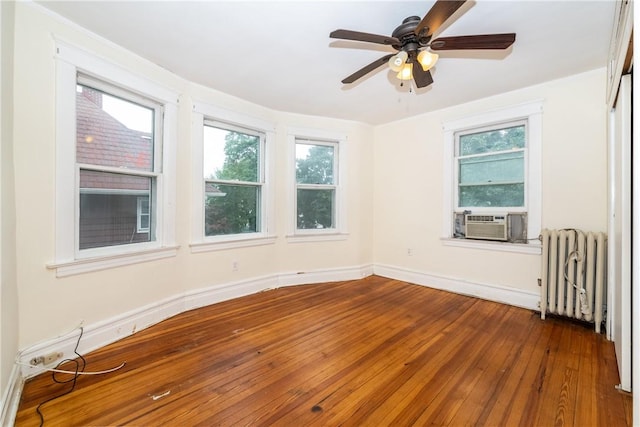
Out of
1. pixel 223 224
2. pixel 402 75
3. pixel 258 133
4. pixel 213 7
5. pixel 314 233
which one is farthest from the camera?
pixel 314 233

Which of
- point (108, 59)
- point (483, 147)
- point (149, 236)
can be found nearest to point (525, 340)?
point (483, 147)

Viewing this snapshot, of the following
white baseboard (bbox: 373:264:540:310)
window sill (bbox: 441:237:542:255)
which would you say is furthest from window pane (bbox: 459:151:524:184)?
white baseboard (bbox: 373:264:540:310)

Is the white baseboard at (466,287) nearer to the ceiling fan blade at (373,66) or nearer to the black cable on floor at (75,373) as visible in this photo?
the ceiling fan blade at (373,66)

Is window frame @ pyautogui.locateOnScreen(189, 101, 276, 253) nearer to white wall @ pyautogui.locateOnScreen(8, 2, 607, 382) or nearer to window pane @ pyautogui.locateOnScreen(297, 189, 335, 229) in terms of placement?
white wall @ pyautogui.locateOnScreen(8, 2, 607, 382)

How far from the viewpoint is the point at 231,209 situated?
11.1ft

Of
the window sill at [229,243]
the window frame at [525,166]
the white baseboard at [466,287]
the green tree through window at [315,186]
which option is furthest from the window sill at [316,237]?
the window frame at [525,166]

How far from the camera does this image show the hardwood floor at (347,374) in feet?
4.83

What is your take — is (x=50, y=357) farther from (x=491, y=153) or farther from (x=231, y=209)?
(x=491, y=153)

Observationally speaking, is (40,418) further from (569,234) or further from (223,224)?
(569,234)

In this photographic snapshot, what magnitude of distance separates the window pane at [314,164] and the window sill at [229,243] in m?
0.98

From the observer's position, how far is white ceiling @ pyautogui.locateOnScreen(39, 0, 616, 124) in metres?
1.84

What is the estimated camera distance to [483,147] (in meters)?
3.42

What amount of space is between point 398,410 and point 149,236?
253cm

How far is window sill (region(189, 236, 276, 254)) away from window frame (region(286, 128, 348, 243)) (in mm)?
362
